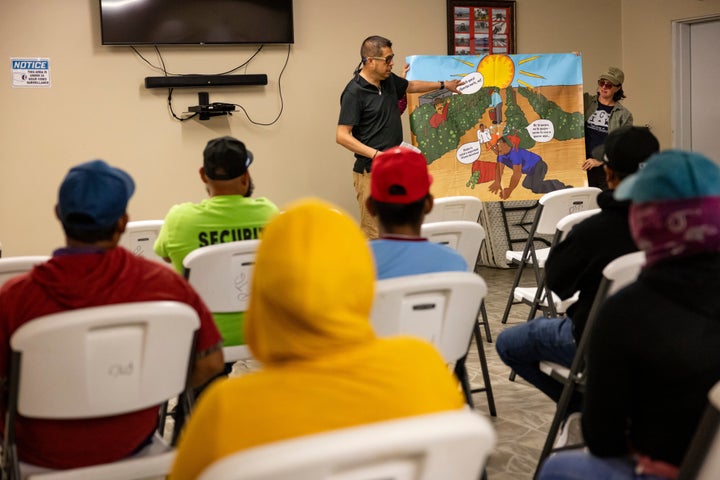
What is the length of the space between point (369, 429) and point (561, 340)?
6.98 feet

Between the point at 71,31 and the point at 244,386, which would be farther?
the point at 71,31

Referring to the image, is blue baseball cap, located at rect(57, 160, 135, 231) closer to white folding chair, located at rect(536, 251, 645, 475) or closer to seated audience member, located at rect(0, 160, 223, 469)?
seated audience member, located at rect(0, 160, 223, 469)

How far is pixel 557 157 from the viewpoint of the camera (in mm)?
7270

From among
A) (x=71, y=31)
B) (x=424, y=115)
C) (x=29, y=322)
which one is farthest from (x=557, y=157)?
(x=29, y=322)

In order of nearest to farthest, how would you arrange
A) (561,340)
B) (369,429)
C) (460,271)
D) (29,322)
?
1. (369,429)
2. (29,322)
3. (460,271)
4. (561,340)

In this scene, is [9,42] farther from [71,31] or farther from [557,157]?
[557,157]

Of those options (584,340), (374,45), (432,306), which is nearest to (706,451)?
(432,306)

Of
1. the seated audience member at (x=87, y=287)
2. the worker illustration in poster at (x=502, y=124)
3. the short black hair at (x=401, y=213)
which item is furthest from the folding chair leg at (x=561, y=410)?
the worker illustration in poster at (x=502, y=124)

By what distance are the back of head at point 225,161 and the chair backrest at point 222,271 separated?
0.42m

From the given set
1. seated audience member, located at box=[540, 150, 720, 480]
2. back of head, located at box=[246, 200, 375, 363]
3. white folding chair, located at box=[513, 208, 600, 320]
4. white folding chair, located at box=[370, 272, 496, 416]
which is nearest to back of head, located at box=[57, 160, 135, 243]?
white folding chair, located at box=[370, 272, 496, 416]

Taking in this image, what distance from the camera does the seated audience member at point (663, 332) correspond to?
178 cm

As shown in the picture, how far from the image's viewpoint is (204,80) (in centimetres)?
686

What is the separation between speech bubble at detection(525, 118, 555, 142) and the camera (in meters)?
7.25

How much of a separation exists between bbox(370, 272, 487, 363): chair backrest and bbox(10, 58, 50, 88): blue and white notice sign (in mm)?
4856
